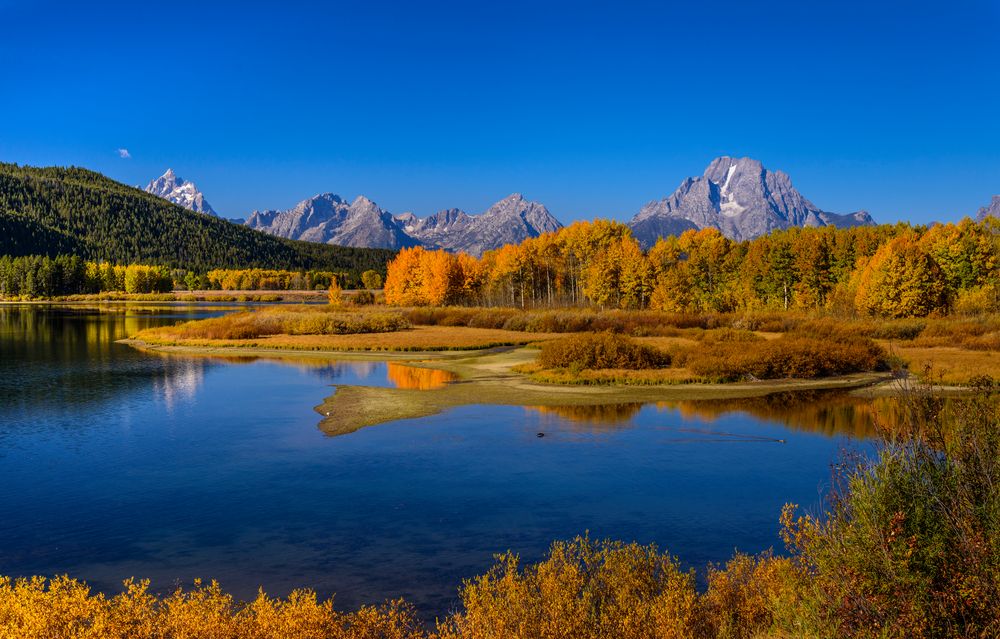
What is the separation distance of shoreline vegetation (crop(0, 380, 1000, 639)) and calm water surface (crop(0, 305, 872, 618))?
132 centimetres

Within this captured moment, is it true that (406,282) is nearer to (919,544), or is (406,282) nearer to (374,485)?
(374,485)

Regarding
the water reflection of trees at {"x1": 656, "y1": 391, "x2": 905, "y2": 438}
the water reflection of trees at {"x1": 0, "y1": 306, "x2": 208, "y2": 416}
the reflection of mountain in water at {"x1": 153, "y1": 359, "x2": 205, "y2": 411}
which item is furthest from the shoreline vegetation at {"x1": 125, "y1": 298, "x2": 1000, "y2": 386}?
the reflection of mountain in water at {"x1": 153, "y1": 359, "x2": 205, "y2": 411}

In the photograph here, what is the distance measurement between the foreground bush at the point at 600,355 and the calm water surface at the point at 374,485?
9253 mm

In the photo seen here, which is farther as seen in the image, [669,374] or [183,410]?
[669,374]

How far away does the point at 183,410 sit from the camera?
30.6 meters

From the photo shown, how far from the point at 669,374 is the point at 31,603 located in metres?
32.9

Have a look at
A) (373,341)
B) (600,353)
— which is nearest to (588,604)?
(600,353)

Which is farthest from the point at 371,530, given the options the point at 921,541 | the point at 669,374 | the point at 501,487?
the point at 669,374

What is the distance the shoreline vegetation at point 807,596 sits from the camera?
7.63 m

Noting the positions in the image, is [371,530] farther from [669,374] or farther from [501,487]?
[669,374]

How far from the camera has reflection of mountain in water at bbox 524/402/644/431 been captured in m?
27.1

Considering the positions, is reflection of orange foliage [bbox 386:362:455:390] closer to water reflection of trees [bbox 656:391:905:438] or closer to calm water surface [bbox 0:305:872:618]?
calm water surface [bbox 0:305:872:618]

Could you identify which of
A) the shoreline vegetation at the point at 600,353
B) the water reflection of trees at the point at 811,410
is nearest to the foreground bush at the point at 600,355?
the shoreline vegetation at the point at 600,353

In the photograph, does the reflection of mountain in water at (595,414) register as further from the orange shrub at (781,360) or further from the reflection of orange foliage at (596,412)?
the orange shrub at (781,360)
